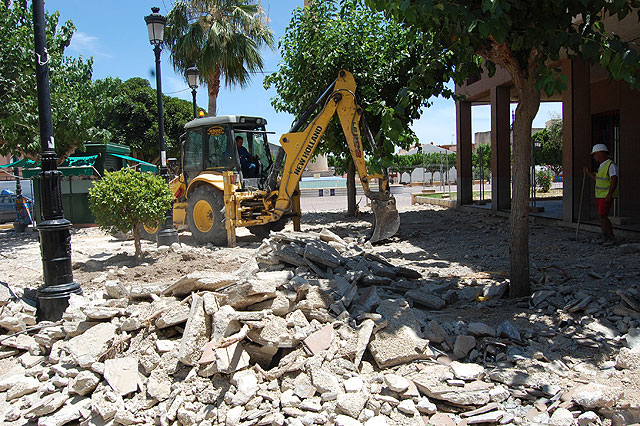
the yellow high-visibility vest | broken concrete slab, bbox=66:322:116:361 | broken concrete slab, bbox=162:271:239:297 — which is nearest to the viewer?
broken concrete slab, bbox=66:322:116:361

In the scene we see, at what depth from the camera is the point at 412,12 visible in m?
4.54

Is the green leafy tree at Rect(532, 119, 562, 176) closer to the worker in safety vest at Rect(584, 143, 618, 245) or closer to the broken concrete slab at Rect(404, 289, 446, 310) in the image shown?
the worker in safety vest at Rect(584, 143, 618, 245)

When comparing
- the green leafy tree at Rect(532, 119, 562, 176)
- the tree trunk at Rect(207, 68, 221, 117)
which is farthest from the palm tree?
the green leafy tree at Rect(532, 119, 562, 176)

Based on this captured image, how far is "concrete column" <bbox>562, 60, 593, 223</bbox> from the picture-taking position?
11.0 m

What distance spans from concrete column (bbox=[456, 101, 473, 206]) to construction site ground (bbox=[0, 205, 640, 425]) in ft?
20.0

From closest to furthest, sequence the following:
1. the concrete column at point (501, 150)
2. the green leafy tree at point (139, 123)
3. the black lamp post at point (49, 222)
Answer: the black lamp post at point (49, 222), the concrete column at point (501, 150), the green leafy tree at point (139, 123)

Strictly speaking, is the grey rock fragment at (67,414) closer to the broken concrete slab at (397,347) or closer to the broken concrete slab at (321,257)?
the broken concrete slab at (397,347)

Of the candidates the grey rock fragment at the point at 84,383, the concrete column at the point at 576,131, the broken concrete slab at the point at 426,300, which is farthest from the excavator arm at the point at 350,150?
the grey rock fragment at the point at 84,383

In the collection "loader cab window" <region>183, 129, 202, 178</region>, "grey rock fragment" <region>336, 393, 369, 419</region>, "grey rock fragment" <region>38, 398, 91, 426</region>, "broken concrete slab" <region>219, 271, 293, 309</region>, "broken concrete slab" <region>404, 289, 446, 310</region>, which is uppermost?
"loader cab window" <region>183, 129, 202, 178</region>

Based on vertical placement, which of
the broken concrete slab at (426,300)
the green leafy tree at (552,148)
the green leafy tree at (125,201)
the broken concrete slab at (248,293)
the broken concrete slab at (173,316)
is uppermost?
the green leafy tree at (552,148)

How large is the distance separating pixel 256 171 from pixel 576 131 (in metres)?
7.01

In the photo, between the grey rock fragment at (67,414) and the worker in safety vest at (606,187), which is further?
the worker in safety vest at (606,187)

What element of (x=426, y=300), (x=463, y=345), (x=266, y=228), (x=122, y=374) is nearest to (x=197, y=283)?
(x=122, y=374)

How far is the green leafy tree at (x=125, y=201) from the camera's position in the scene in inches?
330
